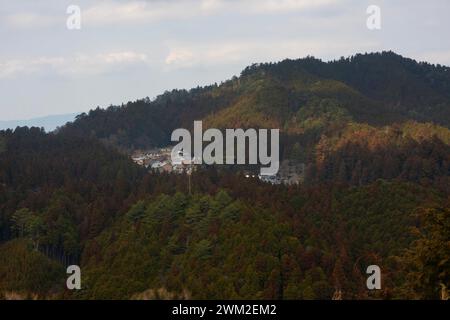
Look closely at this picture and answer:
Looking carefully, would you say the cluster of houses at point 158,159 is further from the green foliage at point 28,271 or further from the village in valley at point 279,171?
the green foliage at point 28,271

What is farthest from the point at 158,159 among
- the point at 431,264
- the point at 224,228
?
the point at 431,264

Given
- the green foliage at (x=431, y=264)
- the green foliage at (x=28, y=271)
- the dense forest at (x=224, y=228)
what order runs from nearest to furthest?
the green foliage at (x=431, y=264)
the dense forest at (x=224, y=228)
the green foliage at (x=28, y=271)

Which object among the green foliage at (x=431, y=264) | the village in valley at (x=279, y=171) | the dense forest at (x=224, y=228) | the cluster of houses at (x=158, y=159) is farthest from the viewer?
the cluster of houses at (x=158, y=159)

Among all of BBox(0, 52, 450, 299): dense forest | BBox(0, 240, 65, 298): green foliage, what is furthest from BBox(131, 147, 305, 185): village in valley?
BBox(0, 240, 65, 298): green foliage

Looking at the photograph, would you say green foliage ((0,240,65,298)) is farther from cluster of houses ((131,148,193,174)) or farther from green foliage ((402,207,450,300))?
cluster of houses ((131,148,193,174))

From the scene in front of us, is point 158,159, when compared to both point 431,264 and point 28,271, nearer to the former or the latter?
point 28,271

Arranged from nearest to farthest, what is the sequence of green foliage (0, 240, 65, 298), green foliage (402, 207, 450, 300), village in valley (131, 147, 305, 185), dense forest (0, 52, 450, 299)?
1. green foliage (402, 207, 450, 300)
2. dense forest (0, 52, 450, 299)
3. green foliage (0, 240, 65, 298)
4. village in valley (131, 147, 305, 185)

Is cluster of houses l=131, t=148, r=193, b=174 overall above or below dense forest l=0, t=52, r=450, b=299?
above

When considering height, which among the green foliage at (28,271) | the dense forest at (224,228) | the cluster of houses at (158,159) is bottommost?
the green foliage at (28,271)

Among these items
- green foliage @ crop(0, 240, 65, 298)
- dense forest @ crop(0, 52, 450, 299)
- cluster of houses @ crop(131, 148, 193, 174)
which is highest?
cluster of houses @ crop(131, 148, 193, 174)

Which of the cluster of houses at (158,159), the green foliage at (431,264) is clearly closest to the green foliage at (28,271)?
the green foliage at (431,264)

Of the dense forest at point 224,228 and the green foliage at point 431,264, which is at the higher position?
the green foliage at point 431,264
